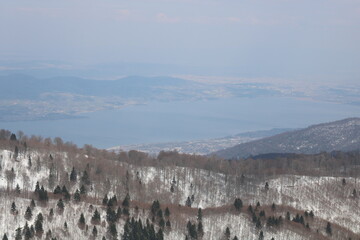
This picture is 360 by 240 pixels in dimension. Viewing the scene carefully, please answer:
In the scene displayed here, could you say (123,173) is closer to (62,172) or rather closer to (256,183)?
(62,172)

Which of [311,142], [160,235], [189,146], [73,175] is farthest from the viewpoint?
[189,146]

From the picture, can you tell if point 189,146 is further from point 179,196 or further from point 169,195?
point 169,195

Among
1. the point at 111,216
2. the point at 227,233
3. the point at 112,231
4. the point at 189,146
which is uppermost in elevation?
the point at 189,146

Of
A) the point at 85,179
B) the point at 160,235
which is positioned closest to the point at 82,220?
the point at 160,235

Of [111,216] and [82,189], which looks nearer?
[111,216]

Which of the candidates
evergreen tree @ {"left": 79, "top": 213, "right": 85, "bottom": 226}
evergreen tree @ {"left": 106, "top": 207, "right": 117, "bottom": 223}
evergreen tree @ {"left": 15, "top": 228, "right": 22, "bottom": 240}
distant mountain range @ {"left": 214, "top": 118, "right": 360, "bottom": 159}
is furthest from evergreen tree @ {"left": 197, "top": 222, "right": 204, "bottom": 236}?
distant mountain range @ {"left": 214, "top": 118, "right": 360, "bottom": 159}

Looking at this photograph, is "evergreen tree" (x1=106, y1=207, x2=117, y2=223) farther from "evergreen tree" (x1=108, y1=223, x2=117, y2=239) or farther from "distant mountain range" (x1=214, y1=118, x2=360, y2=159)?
"distant mountain range" (x1=214, y1=118, x2=360, y2=159)

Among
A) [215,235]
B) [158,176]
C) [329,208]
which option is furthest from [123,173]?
[329,208]
